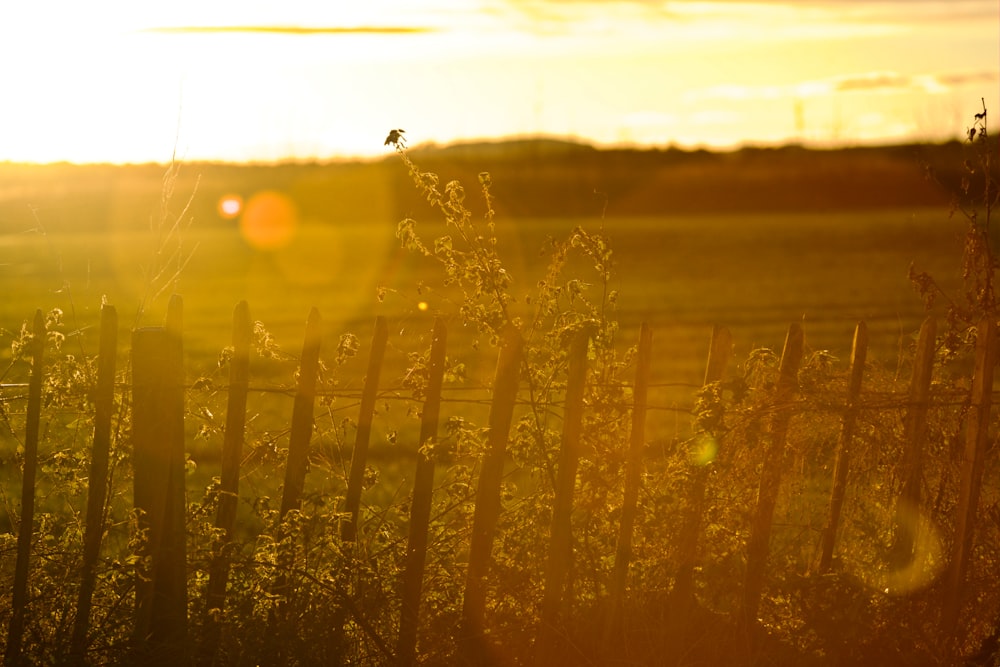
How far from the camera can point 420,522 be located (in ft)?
17.3

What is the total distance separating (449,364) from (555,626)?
53.2 inches

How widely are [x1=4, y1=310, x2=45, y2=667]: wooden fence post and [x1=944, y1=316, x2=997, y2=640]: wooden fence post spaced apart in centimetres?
452

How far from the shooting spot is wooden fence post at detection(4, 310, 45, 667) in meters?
5.33

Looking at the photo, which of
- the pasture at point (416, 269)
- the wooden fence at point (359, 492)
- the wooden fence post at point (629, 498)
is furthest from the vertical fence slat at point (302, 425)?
the wooden fence post at point (629, 498)

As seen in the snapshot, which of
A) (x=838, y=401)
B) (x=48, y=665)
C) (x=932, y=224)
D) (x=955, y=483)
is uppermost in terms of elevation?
(x=932, y=224)

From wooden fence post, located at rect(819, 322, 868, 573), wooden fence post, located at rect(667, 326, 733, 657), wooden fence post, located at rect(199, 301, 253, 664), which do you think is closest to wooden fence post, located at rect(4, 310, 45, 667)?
wooden fence post, located at rect(199, 301, 253, 664)

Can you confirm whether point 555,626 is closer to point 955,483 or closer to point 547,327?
point 547,327

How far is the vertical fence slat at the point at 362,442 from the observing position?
529cm

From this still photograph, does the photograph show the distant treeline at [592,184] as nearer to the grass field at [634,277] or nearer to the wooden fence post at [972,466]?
→ the grass field at [634,277]

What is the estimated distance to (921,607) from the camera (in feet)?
18.3

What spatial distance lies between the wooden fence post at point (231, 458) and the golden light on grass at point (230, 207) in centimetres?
8621

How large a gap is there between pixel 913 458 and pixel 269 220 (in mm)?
85203

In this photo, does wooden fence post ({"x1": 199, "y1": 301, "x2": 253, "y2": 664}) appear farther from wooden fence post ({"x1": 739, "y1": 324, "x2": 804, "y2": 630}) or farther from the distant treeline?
the distant treeline

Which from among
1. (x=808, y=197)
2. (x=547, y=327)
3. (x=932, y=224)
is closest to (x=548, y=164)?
(x=808, y=197)
